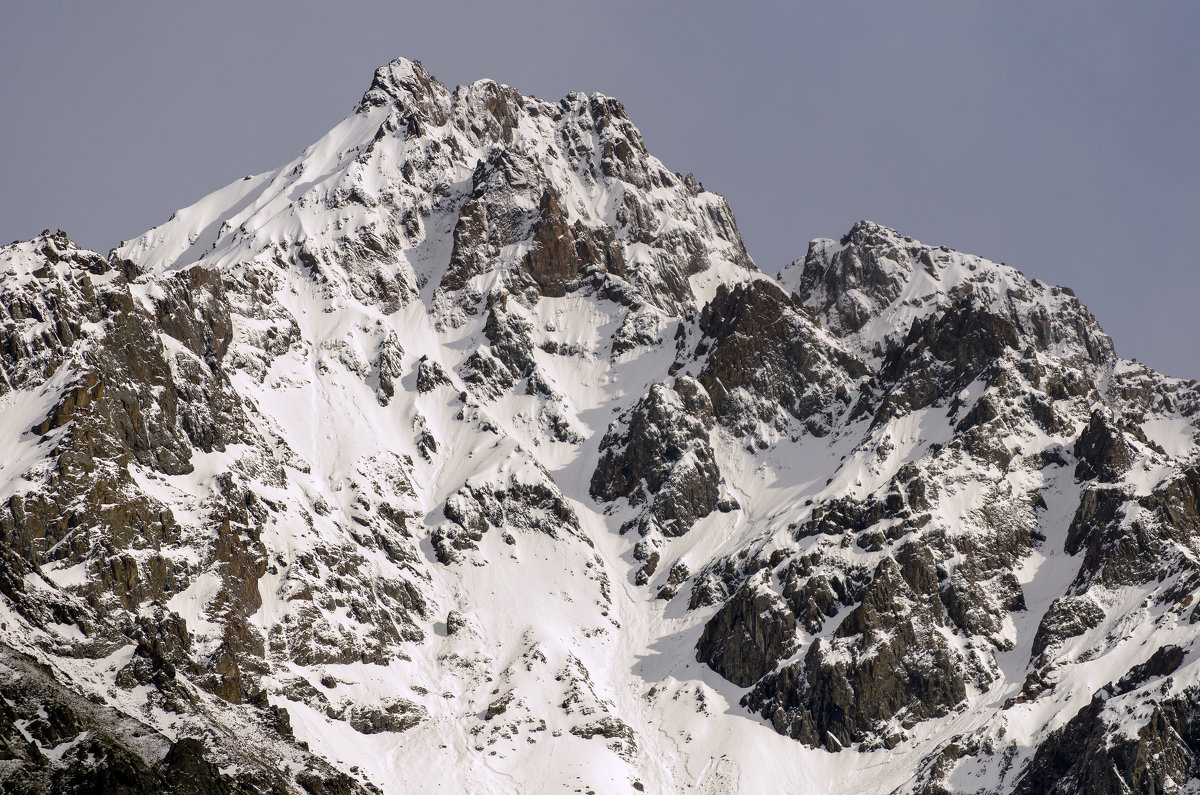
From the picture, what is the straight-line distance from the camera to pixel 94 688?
159000mm

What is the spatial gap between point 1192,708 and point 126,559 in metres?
154

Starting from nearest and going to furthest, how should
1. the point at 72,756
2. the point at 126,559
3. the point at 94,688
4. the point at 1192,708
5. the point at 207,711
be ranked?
the point at 72,756 < the point at 94,688 < the point at 207,711 < the point at 1192,708 < the point at 126,559

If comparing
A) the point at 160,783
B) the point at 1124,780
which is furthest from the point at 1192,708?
the point at 160,783

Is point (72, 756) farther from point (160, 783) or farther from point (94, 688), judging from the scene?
point (94, 688)

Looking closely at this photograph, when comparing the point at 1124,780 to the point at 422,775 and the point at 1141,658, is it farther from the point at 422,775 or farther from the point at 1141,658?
the point at 422,775

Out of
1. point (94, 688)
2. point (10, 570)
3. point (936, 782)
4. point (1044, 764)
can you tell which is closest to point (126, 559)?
point (10, 570)

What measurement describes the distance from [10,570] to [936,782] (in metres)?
132

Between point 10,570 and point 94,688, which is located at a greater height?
point 10,570

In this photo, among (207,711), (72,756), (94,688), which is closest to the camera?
(72,756)

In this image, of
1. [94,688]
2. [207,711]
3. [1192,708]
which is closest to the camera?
[94,688]

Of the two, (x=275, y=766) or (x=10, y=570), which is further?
(x=10, y=570)

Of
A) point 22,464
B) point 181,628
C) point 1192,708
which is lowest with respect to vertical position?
point 1192,708

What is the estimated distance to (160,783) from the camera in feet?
412

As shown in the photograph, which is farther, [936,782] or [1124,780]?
[936,782]
